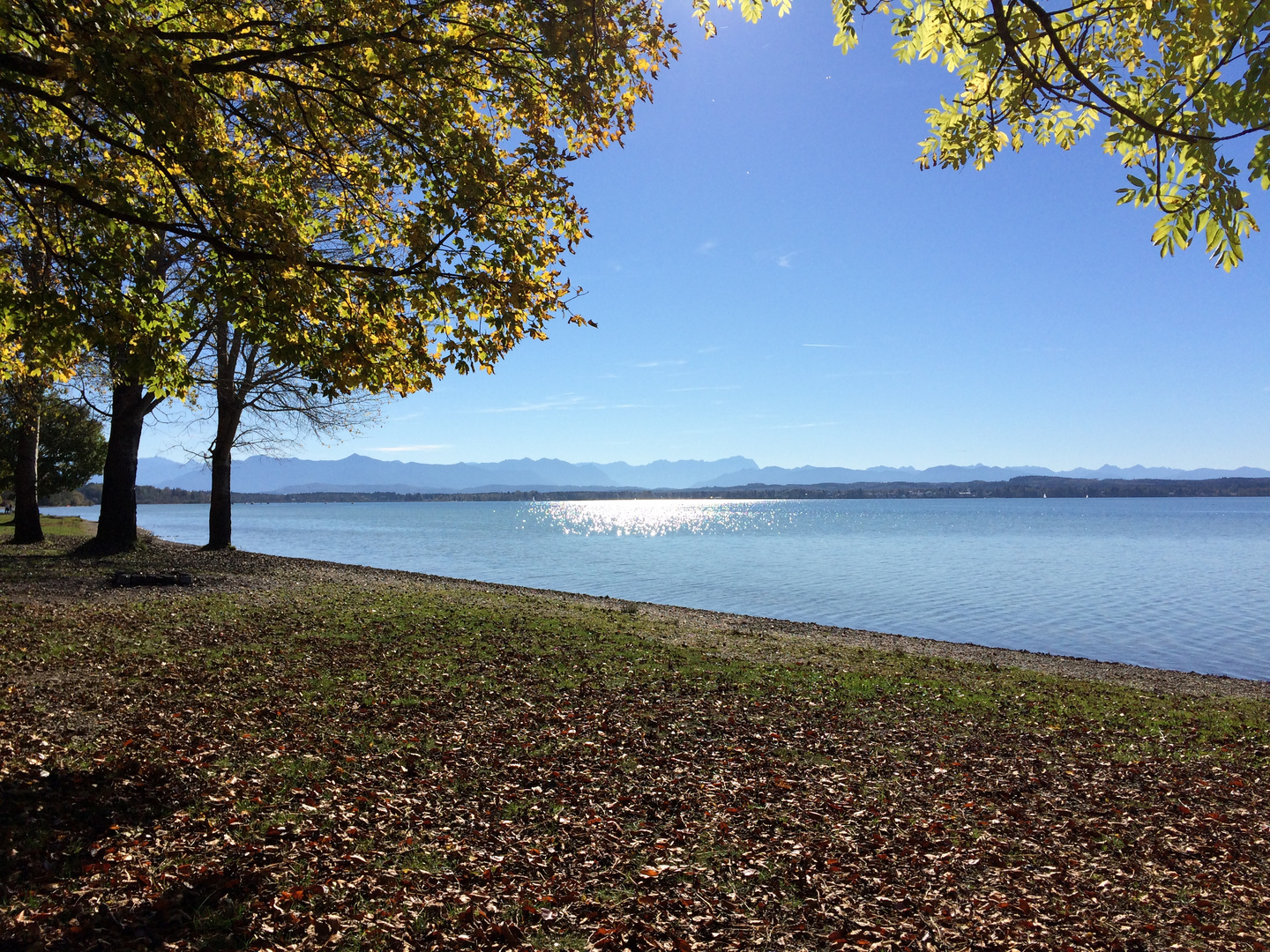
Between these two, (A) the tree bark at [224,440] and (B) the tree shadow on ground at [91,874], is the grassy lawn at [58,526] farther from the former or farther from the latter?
(B) the tree shadow on ground at [91,874]

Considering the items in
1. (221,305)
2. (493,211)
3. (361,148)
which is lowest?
(221,305)

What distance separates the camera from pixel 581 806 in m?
7.54

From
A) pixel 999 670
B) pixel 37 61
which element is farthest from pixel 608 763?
pixel 999 670

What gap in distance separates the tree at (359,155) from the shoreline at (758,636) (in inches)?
404

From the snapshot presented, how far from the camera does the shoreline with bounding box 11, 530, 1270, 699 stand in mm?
17891

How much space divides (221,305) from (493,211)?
178 inches

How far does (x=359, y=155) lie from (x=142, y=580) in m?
14.2

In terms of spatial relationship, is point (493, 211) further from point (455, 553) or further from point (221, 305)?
point (455, 553)

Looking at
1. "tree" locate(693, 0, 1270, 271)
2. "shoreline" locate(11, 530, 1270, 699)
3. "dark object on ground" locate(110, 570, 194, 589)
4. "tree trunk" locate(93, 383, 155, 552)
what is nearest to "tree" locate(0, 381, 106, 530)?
"tree trunk" locate(93, 383, 155, 552)

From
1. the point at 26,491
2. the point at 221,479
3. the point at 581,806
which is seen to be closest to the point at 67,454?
the point at 26,491

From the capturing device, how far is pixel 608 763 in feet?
28.6

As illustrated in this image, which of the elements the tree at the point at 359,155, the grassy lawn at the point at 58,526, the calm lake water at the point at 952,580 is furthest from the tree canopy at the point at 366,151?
the grassy lawn at the point at 58,526

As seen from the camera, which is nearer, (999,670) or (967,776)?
(967,776)

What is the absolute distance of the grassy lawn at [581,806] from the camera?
18.1ft
